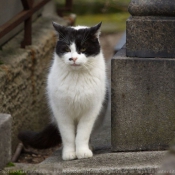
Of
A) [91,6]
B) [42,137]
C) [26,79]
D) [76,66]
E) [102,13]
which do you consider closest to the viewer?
[76,66]

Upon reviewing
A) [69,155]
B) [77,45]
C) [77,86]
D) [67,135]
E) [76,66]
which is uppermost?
[77,45]

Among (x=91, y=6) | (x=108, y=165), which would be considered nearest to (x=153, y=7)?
(x=108, y=165)

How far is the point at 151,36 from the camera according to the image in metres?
4.23

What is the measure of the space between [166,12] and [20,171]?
161cm

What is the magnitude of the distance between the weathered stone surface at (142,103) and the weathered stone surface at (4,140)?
35.5 inches

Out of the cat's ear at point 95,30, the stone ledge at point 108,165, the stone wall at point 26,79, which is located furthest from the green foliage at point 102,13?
the stone ledge at point 108,165

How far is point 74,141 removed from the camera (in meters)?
4.45

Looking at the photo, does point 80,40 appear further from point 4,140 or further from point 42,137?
point 42,137

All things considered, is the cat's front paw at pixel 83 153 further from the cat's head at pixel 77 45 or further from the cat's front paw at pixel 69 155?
the cat's head at pixel 77 45

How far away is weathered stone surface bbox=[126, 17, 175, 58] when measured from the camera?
421 cm

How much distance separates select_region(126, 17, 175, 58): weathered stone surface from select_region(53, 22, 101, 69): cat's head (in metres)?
0.28

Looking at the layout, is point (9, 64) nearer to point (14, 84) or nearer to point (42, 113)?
point (14, 84)

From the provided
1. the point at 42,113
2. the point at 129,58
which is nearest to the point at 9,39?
the point at 42,113

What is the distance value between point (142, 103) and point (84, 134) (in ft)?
1.72
